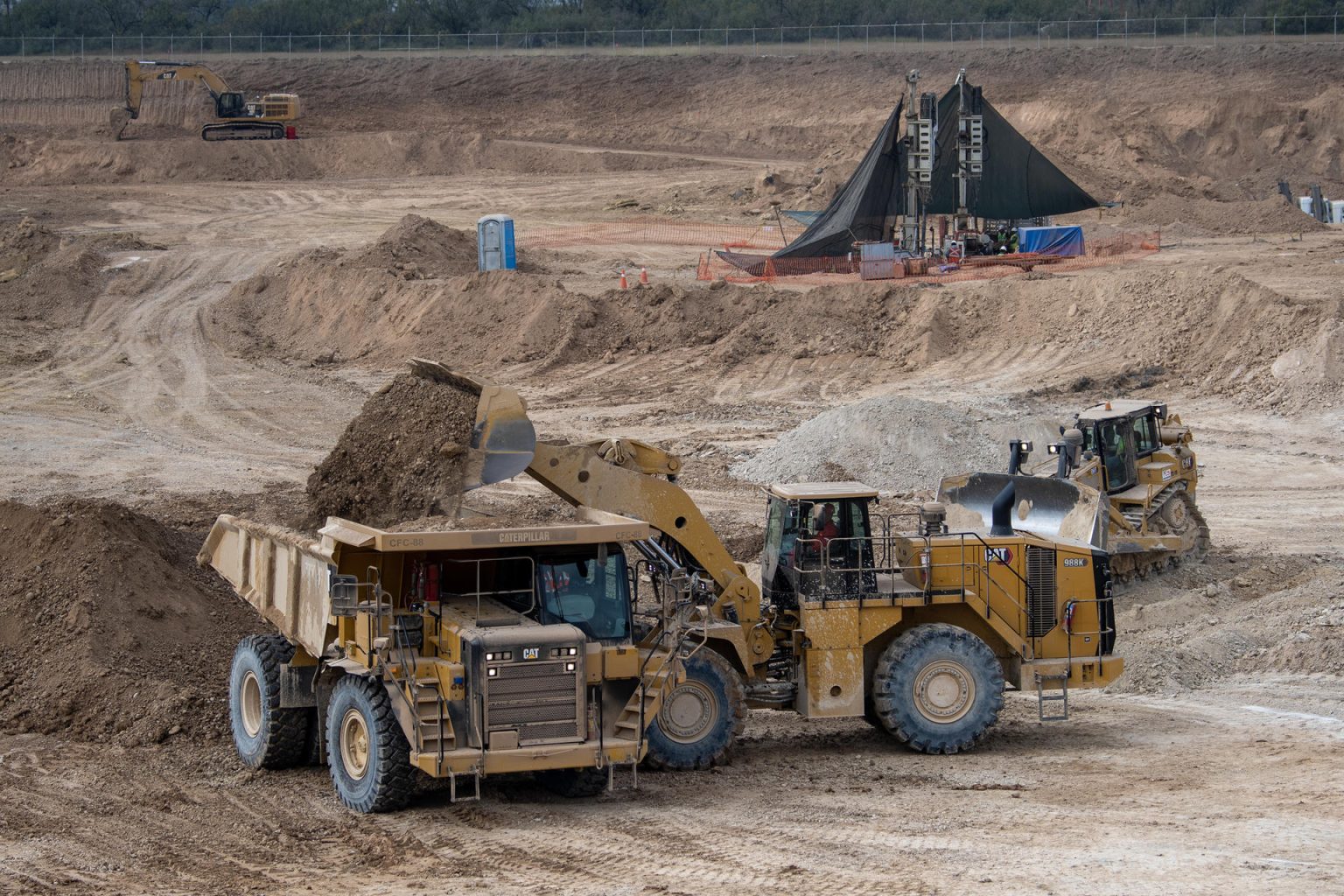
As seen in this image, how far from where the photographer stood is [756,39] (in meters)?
73.5

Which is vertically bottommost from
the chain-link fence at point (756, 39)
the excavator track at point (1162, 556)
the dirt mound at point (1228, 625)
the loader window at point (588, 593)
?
the dirt mound at point (1228, 625)

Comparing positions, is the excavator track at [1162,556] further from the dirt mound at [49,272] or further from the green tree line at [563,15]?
the green tree line at [563,15]

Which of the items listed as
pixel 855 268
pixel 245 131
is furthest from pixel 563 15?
pixel 855 268

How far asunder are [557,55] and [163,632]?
59.7m

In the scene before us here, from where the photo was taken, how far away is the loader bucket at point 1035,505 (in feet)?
55.2

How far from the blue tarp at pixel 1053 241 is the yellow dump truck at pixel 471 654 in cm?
2965

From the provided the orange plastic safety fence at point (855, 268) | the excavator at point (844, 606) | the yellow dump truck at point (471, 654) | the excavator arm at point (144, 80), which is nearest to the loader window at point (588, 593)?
the yellow dump truck at point (471, 654)

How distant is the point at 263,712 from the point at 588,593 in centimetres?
283

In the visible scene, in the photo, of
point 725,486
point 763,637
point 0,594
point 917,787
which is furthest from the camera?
point 725,486

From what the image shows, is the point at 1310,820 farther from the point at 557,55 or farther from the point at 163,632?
the point at 557,55

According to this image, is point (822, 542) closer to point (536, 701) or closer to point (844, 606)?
point (844, 606)

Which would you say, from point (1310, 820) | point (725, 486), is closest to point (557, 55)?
point (725, 486)

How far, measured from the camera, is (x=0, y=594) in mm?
14633

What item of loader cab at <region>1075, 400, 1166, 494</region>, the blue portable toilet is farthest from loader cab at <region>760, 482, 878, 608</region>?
the blue portable toilet
